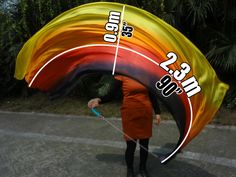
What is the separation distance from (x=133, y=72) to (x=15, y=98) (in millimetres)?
8198

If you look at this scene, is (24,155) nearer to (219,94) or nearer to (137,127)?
(137,127)

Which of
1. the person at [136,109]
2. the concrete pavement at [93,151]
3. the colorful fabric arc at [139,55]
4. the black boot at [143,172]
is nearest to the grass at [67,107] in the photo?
the concrete pavement at [93,151]

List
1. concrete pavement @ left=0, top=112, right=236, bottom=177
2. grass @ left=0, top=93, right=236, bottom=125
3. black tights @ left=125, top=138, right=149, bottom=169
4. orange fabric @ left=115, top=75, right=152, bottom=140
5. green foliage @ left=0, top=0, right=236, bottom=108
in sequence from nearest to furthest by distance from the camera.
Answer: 1. orange fabric @ left=115, top=75, right=152, bottom=140
2. black tights @ left=125, top=138, right=149, bottom=169
3. concrete pavement @ left=0, top=112, right=236, bottom=177
4. grass @ left=0, top=93, right=236, bottom=125
5. green foliage @ left=0, top=0, right=236, bottom=108

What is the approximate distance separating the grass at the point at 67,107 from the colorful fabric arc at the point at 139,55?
3350mm

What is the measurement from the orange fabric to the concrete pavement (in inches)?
32.3

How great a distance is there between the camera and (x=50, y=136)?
8258 millimetres

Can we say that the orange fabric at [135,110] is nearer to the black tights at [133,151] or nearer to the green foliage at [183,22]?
the black tights at [133,151]

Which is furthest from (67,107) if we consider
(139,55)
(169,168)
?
(139,55)

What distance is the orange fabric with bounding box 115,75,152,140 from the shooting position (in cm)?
538

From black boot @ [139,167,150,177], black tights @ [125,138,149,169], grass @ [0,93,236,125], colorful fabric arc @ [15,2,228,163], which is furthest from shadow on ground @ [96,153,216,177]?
grass @ [0,93,236,125]

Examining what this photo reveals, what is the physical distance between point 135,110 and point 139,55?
30.1 inches

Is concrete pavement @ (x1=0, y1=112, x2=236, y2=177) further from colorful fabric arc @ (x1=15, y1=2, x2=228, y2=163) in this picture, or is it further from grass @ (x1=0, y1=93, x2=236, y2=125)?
colorful fabric arc @ (x1=15, y1=2, x2=228, y2=163)

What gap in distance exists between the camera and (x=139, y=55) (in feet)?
16.4

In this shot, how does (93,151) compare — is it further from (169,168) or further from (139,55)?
(139,55)
